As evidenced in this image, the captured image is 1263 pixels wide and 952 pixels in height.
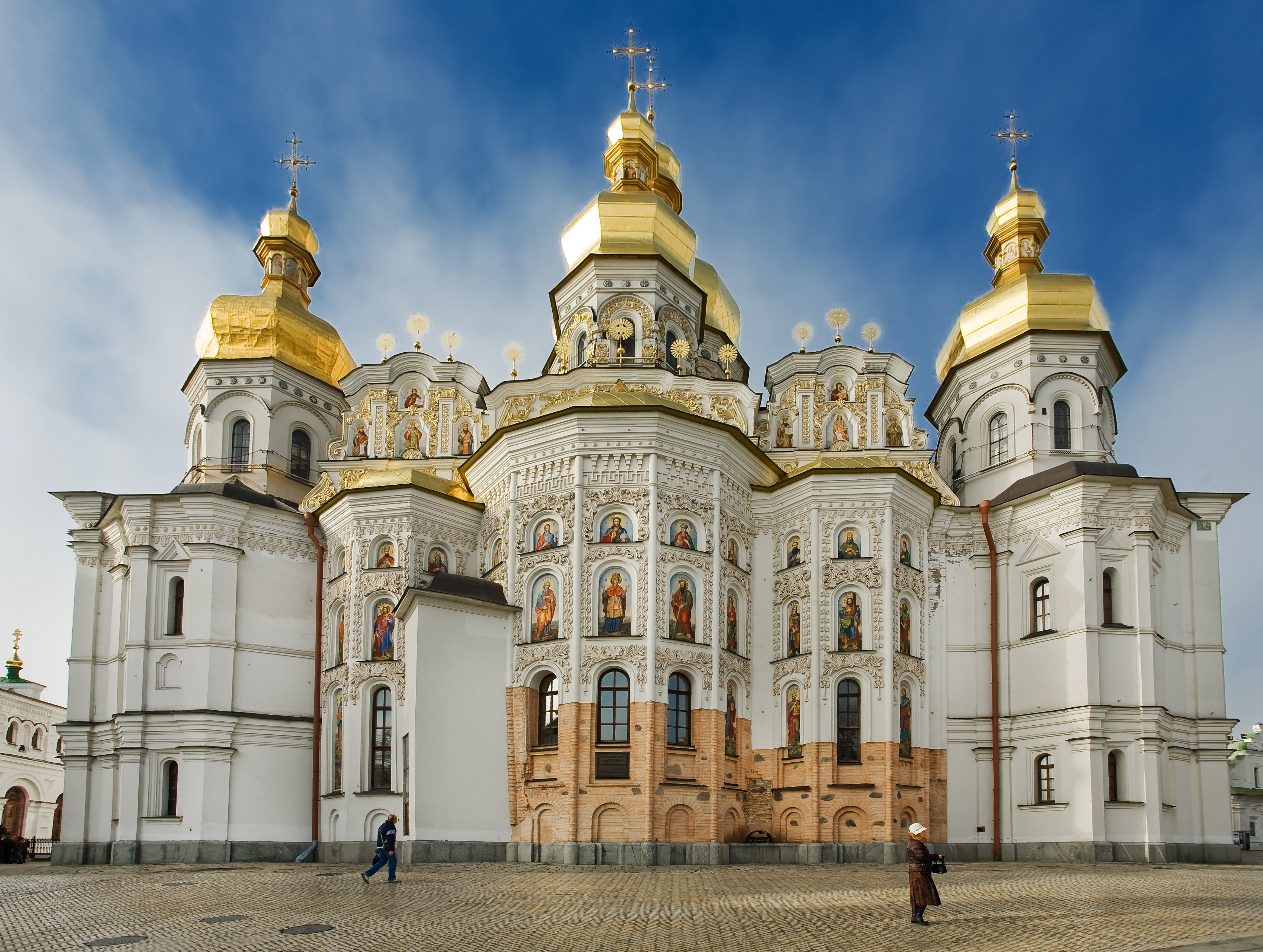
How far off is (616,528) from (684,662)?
9.80ft

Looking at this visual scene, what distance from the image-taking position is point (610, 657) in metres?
22.9

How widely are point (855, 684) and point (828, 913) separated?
39.1 feet

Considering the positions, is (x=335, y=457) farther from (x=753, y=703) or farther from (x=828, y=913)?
(x=828, y=913)

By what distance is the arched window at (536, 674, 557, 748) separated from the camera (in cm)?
2325

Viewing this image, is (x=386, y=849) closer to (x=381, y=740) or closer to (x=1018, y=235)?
(x=381, y=740)

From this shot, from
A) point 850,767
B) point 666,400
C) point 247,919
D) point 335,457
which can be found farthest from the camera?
point 335,457

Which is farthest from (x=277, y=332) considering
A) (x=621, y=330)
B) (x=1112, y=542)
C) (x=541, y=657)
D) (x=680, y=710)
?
(x=1112, y=542)

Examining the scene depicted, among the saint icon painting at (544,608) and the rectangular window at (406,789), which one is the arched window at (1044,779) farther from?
the rectangular window at (406,789)

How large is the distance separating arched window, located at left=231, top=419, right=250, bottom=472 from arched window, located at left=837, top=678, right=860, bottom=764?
18.2 m

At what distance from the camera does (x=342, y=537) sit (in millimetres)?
27422

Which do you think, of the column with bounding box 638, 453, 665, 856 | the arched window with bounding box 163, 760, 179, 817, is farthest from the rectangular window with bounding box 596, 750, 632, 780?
the arched window with bounding box 163, 760, 179, 817

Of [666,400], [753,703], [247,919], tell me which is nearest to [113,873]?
[247,919]

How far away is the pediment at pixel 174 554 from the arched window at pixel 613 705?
11.1 m

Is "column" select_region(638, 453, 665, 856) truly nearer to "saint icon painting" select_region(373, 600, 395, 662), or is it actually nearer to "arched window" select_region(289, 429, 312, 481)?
"saint icon painting" select_region(373, 600, 395, 662)
